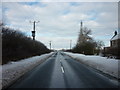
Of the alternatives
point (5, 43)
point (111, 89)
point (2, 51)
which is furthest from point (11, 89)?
point (5, 43)

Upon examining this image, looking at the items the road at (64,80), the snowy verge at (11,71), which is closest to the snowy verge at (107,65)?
the road at (64,80)

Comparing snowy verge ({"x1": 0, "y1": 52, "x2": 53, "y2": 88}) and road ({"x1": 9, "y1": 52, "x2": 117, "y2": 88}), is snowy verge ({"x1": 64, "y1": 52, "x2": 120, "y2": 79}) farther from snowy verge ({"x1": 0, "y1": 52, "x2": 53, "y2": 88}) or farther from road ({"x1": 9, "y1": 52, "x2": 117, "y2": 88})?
snowy verge ({"x1": 0, "y1": 52, "x2": 53, "y2": 88})

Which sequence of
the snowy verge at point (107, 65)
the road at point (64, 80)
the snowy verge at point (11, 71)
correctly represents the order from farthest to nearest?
the snowy verge at point (107, 65) → the snowy verge at point (11, 71) → the road at point (64, 80)

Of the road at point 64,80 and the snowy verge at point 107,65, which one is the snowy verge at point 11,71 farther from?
the snowy verge at point 107,65

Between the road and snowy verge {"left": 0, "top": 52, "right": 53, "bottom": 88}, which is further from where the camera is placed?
snowy verge {"left": 0, "top": 52, "right": 53, "bottom": 88}

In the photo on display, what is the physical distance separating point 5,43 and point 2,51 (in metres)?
2.18

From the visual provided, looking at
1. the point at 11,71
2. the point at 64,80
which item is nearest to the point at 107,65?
the point at 11,71

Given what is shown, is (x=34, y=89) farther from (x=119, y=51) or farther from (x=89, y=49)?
(x=89, y=49)

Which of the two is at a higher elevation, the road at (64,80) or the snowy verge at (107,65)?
the snowy verge at (107,65)

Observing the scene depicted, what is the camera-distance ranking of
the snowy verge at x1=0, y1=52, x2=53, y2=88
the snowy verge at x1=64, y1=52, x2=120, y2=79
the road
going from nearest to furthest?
the road < the snowy verge at x1=0, y1=52, x2=53, y2=88 < the snowy verge at x1=64, y1=52, x2=120, y2=79

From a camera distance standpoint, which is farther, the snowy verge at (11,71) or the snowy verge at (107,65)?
the snowy verge at (107,65)

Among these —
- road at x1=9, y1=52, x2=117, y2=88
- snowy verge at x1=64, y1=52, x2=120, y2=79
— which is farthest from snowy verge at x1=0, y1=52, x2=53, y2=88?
snowy verge at x1=64, y1=52, x2=120, y2=79

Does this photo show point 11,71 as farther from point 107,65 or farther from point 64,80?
point 107,65

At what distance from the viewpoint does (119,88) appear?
10117 millimetres
